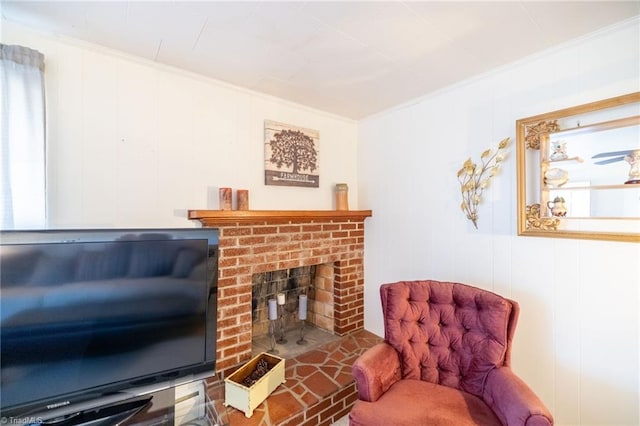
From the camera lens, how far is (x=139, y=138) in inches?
71.4

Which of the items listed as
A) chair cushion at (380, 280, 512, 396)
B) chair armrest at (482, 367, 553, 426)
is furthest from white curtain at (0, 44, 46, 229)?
chair armrest at (482, 367, 553, 426)

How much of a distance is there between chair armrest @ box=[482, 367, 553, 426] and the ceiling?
70.7 inches

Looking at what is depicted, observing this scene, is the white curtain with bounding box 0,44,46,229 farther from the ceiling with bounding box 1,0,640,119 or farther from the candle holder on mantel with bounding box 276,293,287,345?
the candle holder on mantel with bounding box 276,293,287,345

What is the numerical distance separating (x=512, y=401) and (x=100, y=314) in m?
1.85

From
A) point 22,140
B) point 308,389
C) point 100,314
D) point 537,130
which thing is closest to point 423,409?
point 308,389

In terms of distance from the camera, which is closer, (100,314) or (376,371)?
(100,314)

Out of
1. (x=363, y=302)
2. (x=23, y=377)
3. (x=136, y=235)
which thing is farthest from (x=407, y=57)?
(x=23, y=377)

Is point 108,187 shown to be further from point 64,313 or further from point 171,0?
point 171,0

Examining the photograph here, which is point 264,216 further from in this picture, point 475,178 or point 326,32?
point 475,178

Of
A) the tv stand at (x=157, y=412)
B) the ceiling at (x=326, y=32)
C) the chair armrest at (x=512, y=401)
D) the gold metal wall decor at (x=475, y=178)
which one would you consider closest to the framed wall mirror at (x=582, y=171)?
the gold metal wall decor at (x=475, y=178)

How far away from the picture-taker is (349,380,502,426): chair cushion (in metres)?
1.33

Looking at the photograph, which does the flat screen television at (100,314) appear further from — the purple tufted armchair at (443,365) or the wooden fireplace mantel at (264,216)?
the purple tufted armchair at (443,365)

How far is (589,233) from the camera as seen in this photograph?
5.22 ft

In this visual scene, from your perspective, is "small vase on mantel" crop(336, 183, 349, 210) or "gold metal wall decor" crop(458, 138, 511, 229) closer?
"gold metal wall decor" crop(458, 138, 511, 229)
